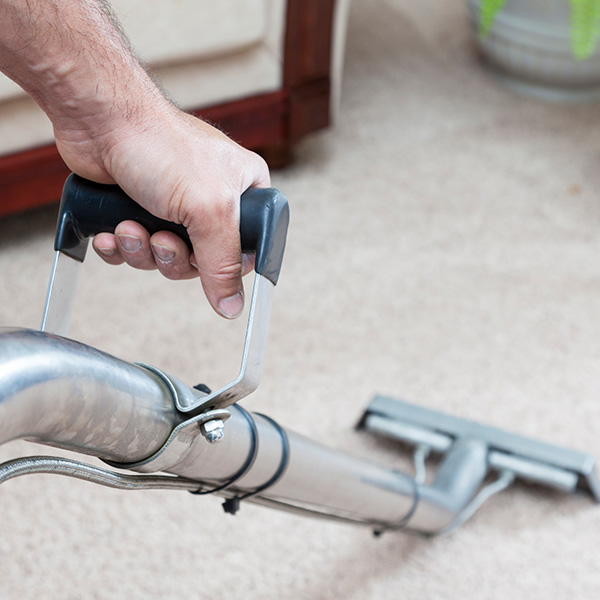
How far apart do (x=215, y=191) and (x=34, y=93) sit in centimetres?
15

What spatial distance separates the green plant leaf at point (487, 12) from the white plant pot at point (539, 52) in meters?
0.06

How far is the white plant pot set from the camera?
1816mm

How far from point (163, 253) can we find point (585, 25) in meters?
1.42

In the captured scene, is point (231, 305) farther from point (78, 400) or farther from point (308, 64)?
point (308, 64)

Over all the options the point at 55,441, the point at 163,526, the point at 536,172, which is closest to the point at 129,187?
the point at 55,441

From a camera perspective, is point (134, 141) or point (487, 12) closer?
point (134, 141)

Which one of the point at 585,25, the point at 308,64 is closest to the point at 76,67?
the point at 308,64

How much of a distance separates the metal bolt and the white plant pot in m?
1.63

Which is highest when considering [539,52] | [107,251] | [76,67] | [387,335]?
[76,67]

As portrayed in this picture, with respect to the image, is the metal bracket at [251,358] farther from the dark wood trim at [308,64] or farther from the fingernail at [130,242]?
the dark wood trim at [308,64]

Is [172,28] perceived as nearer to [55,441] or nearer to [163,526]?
[163,526]

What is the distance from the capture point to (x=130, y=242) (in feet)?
1.67

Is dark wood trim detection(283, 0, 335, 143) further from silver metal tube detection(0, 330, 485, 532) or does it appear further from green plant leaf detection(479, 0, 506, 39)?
silver metal tube detection(0, 330, 485, 532)

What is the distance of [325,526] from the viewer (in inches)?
37.5
